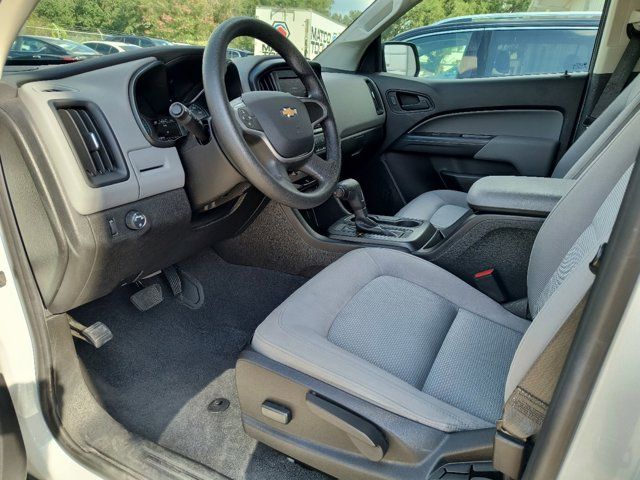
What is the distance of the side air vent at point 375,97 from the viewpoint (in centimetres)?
266

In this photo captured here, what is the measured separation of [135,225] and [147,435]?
59cm

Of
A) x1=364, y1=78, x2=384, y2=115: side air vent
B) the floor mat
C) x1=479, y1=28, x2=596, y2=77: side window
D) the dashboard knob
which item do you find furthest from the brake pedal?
x1=479, y1=28, x2=596, y2=77: side window

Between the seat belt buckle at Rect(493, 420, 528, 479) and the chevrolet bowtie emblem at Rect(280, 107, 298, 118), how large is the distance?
87cm

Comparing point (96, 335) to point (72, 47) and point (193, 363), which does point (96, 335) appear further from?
point (72, 47)

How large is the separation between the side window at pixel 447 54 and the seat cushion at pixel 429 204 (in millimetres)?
832

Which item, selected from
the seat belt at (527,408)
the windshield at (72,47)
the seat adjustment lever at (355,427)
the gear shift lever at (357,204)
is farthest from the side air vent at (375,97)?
the seat belt at (527,408)

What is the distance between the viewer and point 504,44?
8.88ft

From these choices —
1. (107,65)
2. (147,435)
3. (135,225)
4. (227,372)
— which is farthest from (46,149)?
(227,372)

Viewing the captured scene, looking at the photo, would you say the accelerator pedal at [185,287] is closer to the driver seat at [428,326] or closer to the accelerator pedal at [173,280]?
the accelerator pedal at [173,280]

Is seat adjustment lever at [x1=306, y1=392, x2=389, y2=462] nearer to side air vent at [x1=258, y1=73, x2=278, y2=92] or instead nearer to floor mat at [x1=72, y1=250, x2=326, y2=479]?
floor mat at [x1=72, y1=250, x2=326, y2=479]

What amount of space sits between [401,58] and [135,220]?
2027 mm

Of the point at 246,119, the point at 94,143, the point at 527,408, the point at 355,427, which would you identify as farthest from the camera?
the point at 246,119

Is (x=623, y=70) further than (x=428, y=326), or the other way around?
(x=623, y=70)

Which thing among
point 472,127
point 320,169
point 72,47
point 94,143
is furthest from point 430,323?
point 472,127
